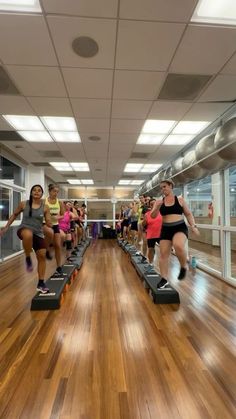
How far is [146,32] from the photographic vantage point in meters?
2.49

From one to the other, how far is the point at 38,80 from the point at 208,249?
697 centimetres

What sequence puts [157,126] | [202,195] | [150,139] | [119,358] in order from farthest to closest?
[202,195]
[150,139]
[157,126]
[119,358]

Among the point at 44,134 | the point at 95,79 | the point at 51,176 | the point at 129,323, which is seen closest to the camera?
the point at 129,323

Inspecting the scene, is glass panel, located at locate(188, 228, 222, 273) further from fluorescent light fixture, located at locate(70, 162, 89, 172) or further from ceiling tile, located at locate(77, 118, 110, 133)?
fluorescent light fixture, located at locate(70, 162, 89, 172)

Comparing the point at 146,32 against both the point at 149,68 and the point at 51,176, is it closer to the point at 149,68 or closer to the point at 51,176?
the point at 149,68

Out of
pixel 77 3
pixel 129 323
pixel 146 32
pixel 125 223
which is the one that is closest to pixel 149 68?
pixel 146 32

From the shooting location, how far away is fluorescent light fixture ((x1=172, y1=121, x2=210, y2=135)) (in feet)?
15.9

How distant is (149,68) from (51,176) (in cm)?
834

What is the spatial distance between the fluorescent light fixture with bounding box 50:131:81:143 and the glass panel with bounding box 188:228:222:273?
152 inches

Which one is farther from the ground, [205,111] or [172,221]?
[205,111]

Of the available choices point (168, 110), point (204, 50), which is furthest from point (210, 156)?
point (204, 50)

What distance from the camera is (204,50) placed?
275cm

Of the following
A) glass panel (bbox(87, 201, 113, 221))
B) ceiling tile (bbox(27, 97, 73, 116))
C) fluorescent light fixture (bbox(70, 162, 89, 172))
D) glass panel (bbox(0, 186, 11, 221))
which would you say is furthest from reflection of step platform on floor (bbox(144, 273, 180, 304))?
glass panel (bbox(87, 201, 113, 221))

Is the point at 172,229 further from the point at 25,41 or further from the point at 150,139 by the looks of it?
the point at 150,139
